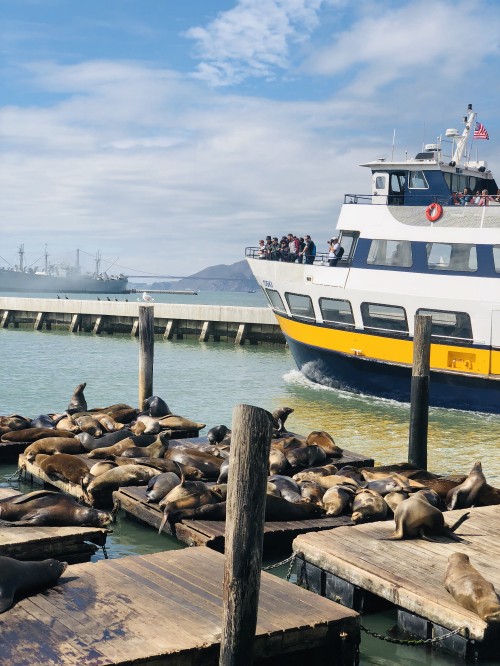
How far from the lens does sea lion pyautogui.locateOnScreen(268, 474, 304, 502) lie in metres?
8.91

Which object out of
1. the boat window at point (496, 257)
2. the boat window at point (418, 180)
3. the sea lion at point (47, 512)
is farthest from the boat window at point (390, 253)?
the sea lion at point (47, 512)

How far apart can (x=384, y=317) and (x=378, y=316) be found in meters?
0.15

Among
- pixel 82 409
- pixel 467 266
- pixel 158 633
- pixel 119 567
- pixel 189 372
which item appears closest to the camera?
pixel 158 633

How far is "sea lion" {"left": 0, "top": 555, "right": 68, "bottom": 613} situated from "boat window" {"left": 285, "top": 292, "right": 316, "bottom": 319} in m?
15.1

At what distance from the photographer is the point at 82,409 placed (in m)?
14.8

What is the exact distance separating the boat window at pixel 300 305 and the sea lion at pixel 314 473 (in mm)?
10614

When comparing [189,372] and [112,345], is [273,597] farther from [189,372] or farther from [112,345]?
[112,345]

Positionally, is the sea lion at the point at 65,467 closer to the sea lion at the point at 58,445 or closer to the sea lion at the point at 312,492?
the sea lion at the point at 58,445

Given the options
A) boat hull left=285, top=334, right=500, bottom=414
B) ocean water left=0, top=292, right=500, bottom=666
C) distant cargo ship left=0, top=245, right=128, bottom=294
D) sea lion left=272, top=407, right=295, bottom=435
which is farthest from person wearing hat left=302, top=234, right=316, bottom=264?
distant cargo ship left=0, top=245, right=128, bottom=294

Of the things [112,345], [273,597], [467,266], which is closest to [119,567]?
[273,597]

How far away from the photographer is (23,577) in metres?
5.77

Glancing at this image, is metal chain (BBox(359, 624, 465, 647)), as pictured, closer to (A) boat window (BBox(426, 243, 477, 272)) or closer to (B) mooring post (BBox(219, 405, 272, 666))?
(B) mooring post (BBox(219, 405, 272, 666))

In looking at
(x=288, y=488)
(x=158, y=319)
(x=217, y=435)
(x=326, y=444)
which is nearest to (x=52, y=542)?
(x=288, y=488)

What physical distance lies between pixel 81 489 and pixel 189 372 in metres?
17.0
